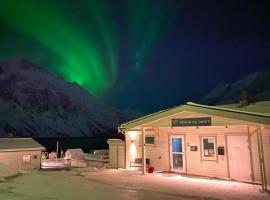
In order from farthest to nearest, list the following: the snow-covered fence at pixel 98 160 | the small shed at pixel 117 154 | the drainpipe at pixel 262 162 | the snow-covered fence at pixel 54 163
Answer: the snow-covered fence at pixel 54 163, the snow-covered fence at pixel 98 160, the small shed at pixel 117 154, the drainpipe at pixel 262 162

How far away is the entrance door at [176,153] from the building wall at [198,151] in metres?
0.26

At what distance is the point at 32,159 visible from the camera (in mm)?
21328

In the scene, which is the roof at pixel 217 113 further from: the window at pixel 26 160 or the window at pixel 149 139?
the window at pixel 26 160

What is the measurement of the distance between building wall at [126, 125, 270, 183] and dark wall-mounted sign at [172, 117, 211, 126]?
1.10 metres

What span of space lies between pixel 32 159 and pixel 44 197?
12084 mm

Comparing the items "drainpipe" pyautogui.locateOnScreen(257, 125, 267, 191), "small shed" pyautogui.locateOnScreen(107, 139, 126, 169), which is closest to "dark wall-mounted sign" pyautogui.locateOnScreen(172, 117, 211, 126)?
"drainpipe" pyautogui.locateOnScreen(257, 125, 267, 191)

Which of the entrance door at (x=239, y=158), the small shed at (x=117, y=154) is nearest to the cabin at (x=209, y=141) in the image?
the entrance door at (x=239, y=158)

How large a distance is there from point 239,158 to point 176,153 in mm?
3821

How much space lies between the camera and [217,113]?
1306 centimetres

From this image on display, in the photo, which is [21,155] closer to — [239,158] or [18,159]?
[18,159]

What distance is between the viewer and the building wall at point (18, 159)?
20.2m

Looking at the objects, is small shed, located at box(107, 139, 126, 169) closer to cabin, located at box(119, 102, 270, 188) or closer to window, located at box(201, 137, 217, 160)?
cabin, located at box(119, 102, 270, 188)

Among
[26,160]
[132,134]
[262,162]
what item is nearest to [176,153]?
[132,134]

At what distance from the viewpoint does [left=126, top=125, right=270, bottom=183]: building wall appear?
1281cm
